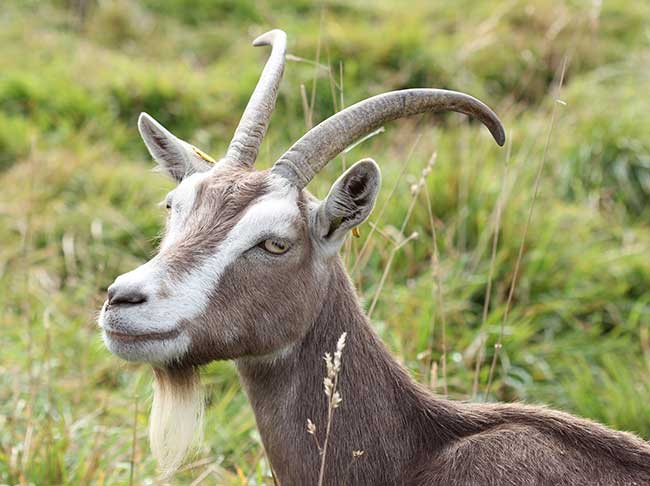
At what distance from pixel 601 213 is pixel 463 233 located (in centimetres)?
158

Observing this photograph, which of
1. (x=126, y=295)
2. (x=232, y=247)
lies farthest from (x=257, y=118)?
(x=126, y=295)

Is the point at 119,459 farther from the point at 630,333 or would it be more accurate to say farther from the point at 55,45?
the point at 55,45

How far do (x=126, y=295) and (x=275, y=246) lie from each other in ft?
1.84

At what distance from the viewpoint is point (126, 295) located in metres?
3.12

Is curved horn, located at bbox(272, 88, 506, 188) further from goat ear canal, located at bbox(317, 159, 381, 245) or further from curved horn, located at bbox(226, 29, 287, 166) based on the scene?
curved horn, located at bbox(226, 29, 287, 166)

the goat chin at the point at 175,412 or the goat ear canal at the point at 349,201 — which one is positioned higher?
the goat ear canal at the point at 349,201

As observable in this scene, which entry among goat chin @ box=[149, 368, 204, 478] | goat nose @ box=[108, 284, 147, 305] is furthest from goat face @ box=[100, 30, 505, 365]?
goat chin @ box=[149, 368, 204, 478]

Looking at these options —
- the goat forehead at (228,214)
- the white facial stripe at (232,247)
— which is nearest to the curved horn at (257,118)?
the goat forehead at (228,214)

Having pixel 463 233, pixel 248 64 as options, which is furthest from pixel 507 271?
pixel 248 64

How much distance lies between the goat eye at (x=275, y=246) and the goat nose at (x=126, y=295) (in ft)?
1.58

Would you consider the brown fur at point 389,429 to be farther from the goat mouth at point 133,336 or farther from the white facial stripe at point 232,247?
the goat mouth at point 133,336

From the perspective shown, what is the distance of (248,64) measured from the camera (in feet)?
31.9

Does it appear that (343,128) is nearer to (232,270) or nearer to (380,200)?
(232,270)

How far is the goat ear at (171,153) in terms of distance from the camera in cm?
389
